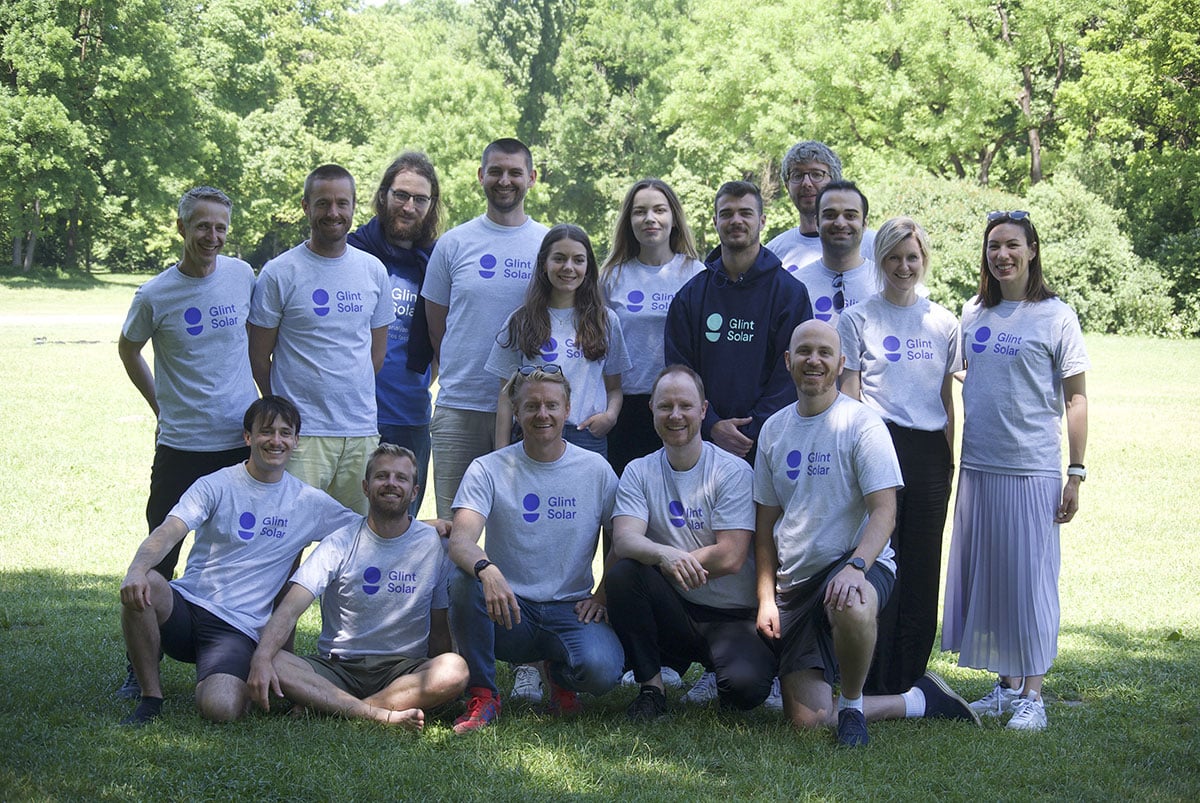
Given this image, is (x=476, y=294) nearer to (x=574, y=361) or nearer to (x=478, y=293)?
(x=478, y=293)

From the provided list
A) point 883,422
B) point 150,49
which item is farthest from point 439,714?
point 150,49

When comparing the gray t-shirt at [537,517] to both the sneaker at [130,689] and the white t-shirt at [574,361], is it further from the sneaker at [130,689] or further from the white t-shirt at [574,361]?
the sneaker at [130,689]

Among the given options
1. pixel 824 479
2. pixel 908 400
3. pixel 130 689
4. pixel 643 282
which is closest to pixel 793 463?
pixel 824 479

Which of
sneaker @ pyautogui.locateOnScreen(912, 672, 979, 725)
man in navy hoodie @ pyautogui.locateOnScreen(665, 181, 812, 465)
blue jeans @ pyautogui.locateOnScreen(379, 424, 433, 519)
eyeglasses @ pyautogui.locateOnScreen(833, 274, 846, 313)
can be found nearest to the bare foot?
blue jeans @ pyautogui.locateOnScreen(379, 424, 433, 519)

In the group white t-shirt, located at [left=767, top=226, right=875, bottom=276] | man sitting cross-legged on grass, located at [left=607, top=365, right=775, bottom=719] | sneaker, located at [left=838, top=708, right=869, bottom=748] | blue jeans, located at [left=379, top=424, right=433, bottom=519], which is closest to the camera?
sneaker, located at [left=838, top=708, right=869, bottom=748]

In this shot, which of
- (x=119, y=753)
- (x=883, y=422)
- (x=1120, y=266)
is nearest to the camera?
(x=119, y=753)

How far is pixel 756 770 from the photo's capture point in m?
4.23

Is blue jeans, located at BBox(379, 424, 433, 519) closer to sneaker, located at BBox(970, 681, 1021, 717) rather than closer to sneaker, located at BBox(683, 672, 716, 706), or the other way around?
sneaker, located at BBox(683, 672, 716, 706)

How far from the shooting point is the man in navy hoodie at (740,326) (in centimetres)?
532

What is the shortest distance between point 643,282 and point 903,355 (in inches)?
53.0

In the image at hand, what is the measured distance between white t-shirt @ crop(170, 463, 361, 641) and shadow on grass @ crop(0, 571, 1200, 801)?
46 centimetres

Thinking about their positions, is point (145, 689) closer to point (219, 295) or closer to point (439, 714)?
point (439, 714)

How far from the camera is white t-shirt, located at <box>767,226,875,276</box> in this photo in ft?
19.6

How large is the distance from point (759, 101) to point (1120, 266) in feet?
37.0
